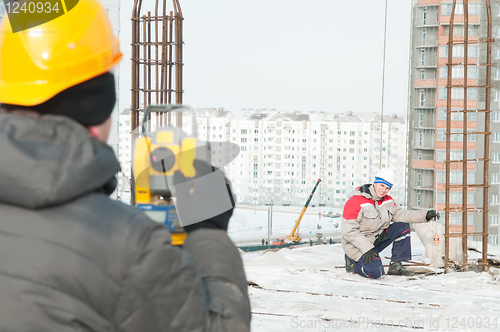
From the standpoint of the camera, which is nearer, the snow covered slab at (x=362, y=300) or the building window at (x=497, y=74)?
the snow covered slab at (x=362, y=300)

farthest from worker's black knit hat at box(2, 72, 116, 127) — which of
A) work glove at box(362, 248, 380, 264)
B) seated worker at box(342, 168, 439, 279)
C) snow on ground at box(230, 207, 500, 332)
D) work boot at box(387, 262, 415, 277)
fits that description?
work boot at box(387, 262, 415, 277)

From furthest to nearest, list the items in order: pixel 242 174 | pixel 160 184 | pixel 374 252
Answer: pixel 242 174 → pixel 374 252 → pixel 160 184

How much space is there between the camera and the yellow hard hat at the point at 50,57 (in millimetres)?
755

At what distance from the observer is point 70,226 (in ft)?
2.21

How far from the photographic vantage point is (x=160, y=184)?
1385 mm

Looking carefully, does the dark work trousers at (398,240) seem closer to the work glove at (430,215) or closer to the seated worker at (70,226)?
the work glove at (430,215)

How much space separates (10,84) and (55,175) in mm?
213

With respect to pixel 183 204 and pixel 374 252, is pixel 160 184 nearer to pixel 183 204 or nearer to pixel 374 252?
pixel 183 204

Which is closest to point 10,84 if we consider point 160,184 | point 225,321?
point 225,321

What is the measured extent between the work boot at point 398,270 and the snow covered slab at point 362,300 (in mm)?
198

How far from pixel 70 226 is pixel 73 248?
3cm

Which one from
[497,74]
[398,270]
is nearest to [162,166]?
[398,270]

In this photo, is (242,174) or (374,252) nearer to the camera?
(374,252)

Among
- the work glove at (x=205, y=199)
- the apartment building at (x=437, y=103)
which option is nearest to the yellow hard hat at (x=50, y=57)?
the work glove at (x=205, y=199)
